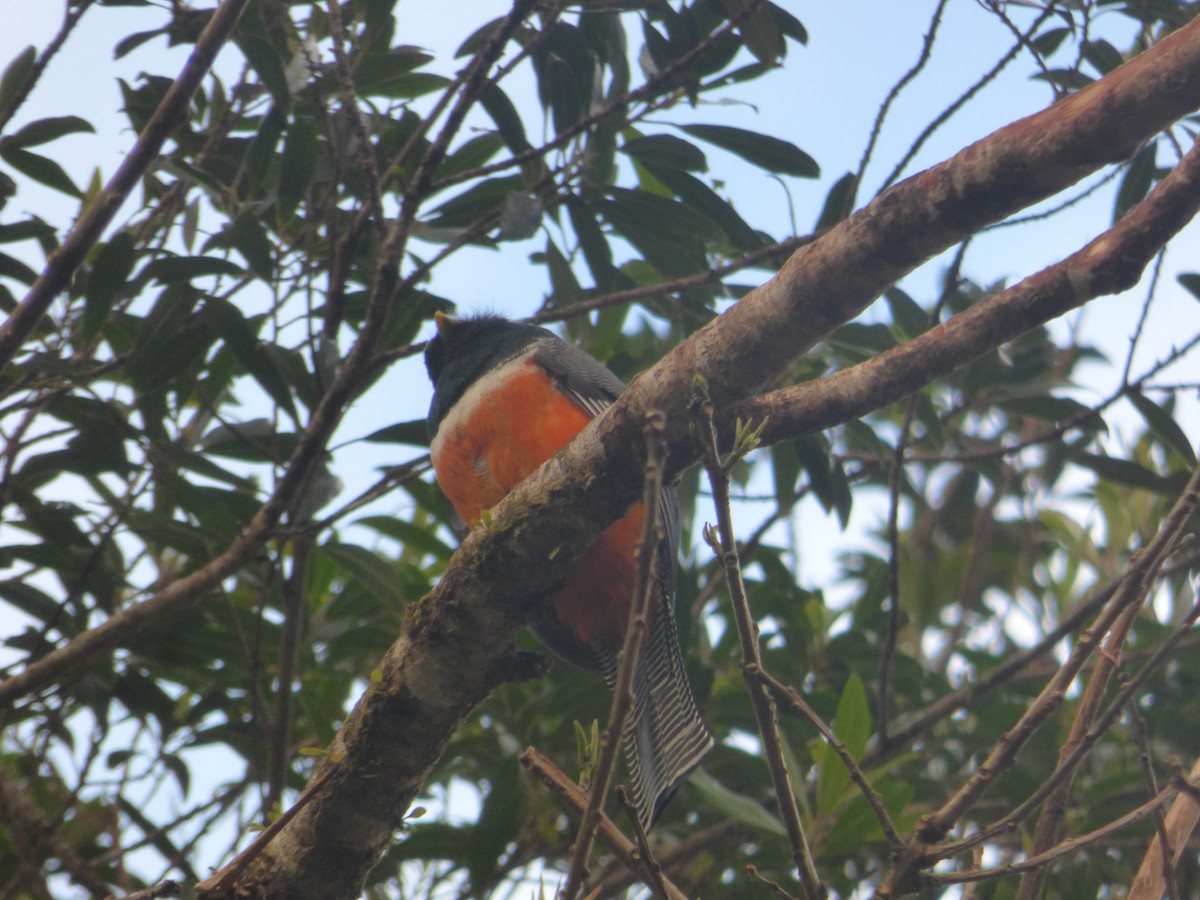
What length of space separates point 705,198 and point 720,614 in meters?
1.81

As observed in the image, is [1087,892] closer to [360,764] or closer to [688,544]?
[688,544]

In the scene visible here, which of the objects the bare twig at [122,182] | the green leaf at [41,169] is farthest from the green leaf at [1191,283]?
the green leaf at [41,169]

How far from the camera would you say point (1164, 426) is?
409cm

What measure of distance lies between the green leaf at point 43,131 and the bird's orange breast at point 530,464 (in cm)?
147

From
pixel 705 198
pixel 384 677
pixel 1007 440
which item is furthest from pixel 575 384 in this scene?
pixel 1007 440

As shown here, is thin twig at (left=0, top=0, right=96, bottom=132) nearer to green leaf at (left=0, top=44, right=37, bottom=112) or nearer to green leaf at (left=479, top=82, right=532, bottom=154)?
green leaf at (left=0, top=44, right=37, bottom=112)

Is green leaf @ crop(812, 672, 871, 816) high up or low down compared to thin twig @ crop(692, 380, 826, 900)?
up

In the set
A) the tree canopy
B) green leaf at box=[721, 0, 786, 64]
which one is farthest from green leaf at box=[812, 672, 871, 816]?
green leaf at box=[721, 0, 786, 64]

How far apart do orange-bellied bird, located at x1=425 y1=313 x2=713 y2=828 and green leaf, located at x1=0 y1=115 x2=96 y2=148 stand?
57.6 inches

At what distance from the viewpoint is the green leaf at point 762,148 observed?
4055 millimetres

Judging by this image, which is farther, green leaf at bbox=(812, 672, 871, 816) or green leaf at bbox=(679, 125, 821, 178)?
green leaf at bbox=(679, 125, 821, 178)

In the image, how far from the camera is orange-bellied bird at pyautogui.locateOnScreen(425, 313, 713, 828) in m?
3.64

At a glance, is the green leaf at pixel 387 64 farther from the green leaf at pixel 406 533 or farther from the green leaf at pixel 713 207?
the green leaf at pixel 406 533

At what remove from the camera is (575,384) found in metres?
3.93
